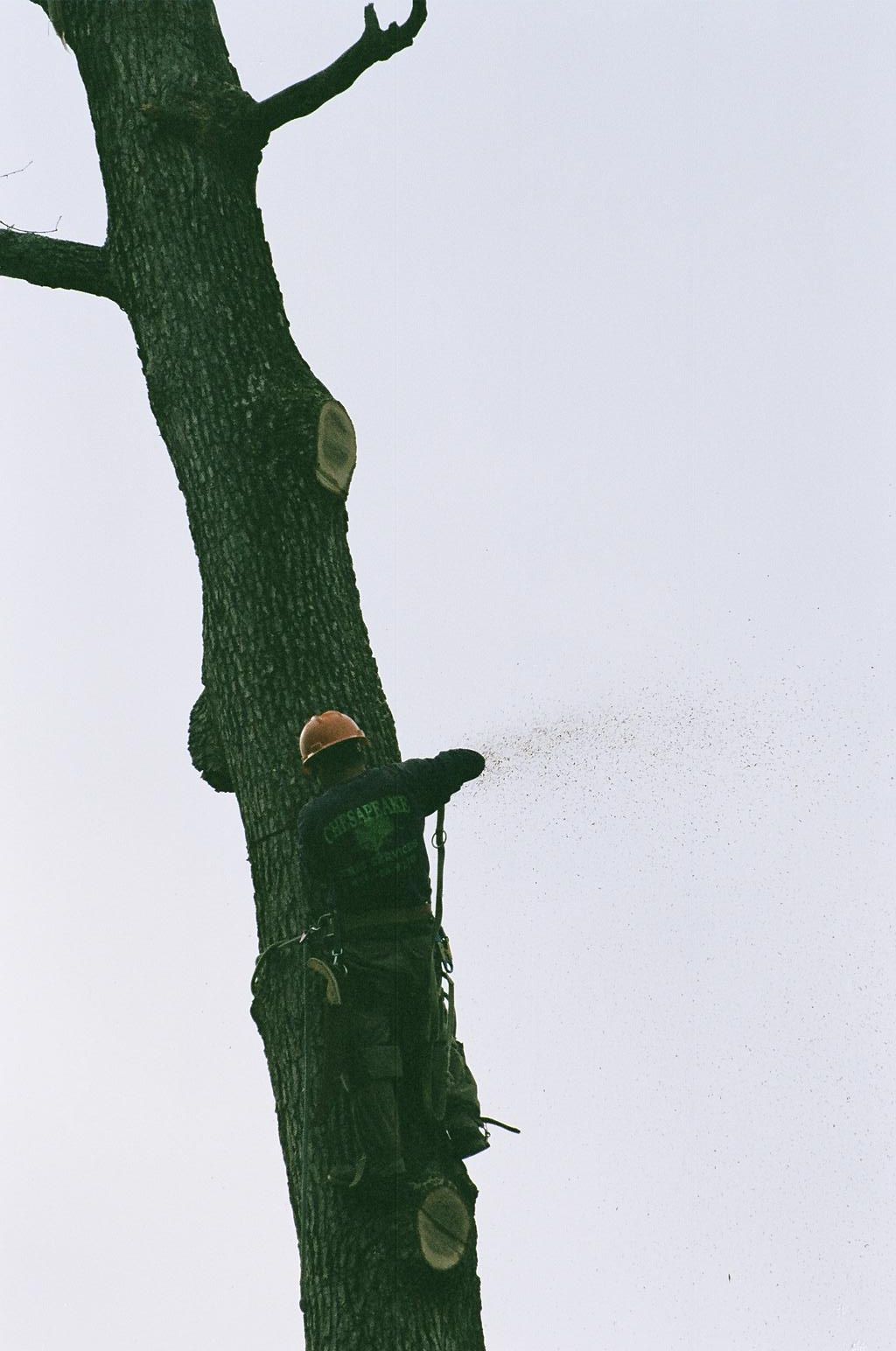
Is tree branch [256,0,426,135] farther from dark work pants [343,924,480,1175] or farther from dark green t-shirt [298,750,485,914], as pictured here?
dark work pants [343,924,480,1175]

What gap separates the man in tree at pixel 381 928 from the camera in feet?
14.4

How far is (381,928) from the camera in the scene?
4.57 metres

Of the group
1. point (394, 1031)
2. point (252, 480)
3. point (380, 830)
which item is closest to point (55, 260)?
point (252, 480)

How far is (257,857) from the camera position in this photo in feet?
15.0

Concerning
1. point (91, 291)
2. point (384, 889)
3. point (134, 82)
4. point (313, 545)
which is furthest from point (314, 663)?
point (134, 82)

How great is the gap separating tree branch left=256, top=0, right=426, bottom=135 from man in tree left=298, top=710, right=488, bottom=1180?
192 centimetres

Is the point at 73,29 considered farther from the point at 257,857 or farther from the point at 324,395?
the point at 257,857

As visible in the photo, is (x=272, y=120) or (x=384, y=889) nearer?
(x=384, y=889)

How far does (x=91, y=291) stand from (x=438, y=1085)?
2726 mm

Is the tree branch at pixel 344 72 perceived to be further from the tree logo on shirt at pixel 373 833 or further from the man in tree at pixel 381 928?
the tree logo on shirt at pixel 373 833

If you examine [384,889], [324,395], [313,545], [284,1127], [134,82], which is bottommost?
[284,1127]

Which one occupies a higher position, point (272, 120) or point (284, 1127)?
point (272, 120)

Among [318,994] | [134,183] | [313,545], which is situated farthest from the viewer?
[134,183]

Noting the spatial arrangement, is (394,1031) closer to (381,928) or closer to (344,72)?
(381,928)
